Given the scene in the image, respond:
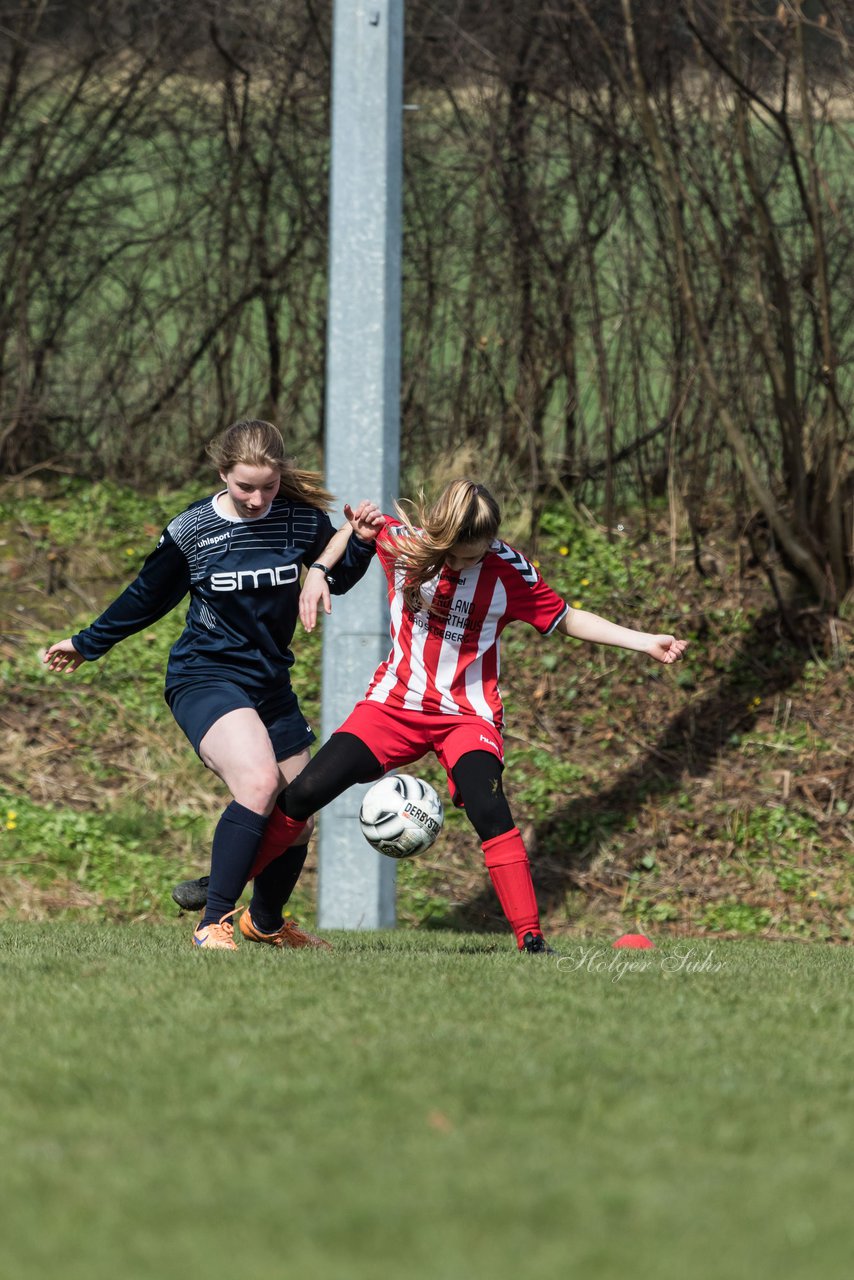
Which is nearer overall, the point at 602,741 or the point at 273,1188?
the point at 273,1188

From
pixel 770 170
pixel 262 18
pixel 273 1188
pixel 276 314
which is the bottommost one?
pixel 273 1188

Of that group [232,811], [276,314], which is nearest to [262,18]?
[276,314]

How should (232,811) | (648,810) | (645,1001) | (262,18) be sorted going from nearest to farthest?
1. (645,1001)
2. (232,811)
3. (648,810)
4. (262,18)

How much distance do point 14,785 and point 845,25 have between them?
6492 mm

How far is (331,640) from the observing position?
7.06 m

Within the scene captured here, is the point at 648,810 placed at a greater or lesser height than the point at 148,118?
lesser

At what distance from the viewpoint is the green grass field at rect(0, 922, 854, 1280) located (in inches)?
87.4

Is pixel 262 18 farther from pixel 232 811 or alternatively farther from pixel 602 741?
pixel 232 811

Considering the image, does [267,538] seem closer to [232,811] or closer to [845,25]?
[232,811]

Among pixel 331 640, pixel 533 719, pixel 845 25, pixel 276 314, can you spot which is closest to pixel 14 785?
pixel 331 640

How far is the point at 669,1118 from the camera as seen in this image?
293 centimetres

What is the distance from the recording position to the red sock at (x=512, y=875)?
5219 mm

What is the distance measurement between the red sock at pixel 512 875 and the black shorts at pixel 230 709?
0.87m

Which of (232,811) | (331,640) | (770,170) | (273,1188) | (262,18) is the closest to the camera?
(273,1188)
